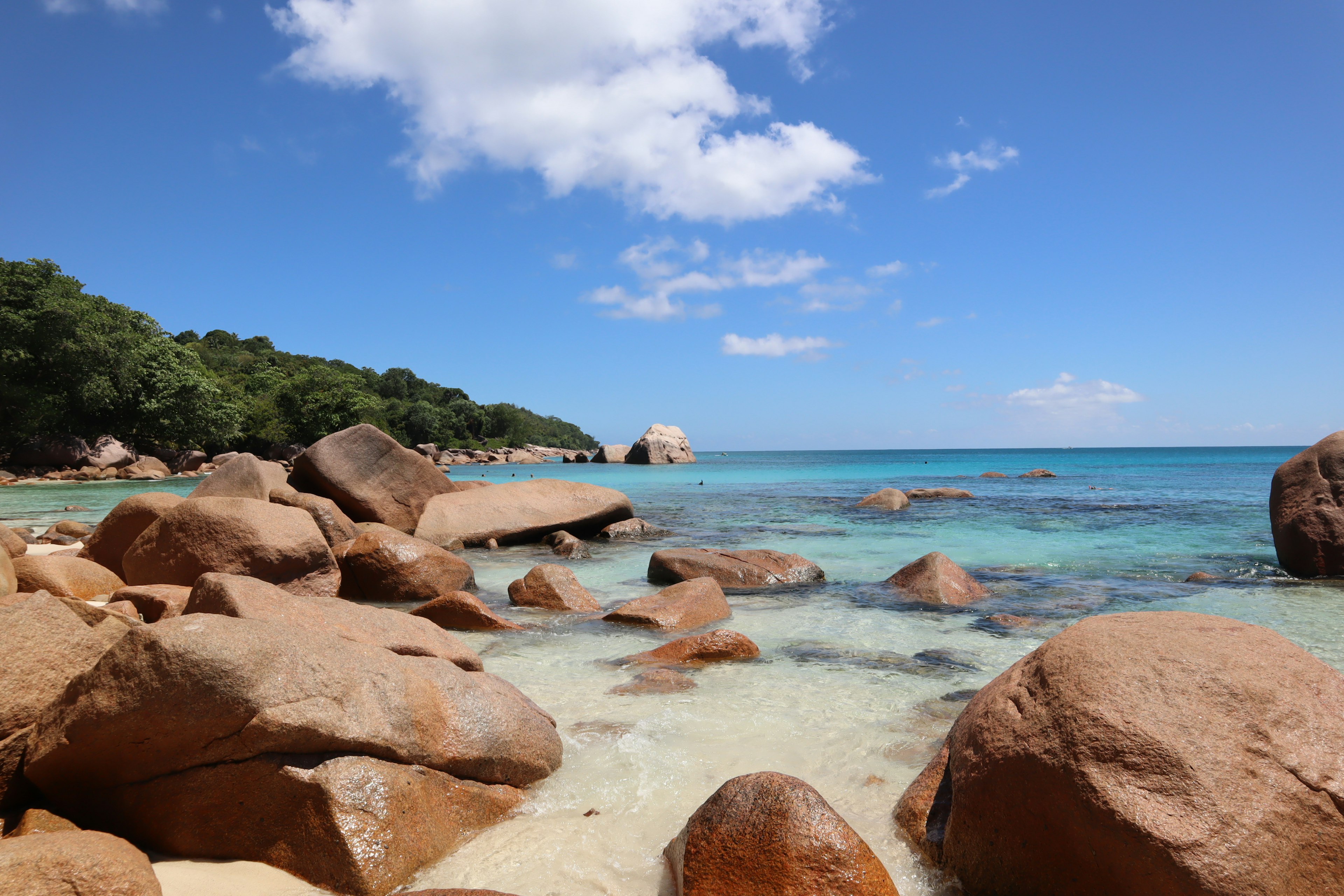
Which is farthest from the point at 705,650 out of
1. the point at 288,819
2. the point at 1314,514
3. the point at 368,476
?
the point at 1314,514

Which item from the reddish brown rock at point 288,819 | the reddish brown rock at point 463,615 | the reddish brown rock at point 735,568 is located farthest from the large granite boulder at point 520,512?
the reddish brown rock at point 288,819

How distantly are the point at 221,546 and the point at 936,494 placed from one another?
2437 centimetres

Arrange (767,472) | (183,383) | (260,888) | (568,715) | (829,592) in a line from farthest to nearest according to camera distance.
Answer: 1. (767,472)
2. (183,383)
3. (829,592)
4. (568,715)
5. (260,888)

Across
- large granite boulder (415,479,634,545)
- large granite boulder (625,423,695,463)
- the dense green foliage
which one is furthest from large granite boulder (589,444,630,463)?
large granite boulder (415,479,634,545)

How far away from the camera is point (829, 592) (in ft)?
31.6

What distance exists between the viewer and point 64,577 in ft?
21.2

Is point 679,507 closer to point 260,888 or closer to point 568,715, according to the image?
point 568,715

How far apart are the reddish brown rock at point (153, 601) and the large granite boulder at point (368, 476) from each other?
7.09 meters

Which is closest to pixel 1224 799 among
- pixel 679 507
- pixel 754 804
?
pixel 754 804

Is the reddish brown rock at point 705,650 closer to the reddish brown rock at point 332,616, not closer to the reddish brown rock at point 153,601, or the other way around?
the reddish brown rock at point 332,616

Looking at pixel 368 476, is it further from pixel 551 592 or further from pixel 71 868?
pixel 71 868

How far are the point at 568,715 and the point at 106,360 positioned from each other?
135ft

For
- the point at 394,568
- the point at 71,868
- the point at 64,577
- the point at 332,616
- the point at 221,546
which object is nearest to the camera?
the point at 71,868

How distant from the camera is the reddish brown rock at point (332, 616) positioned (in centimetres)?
425
